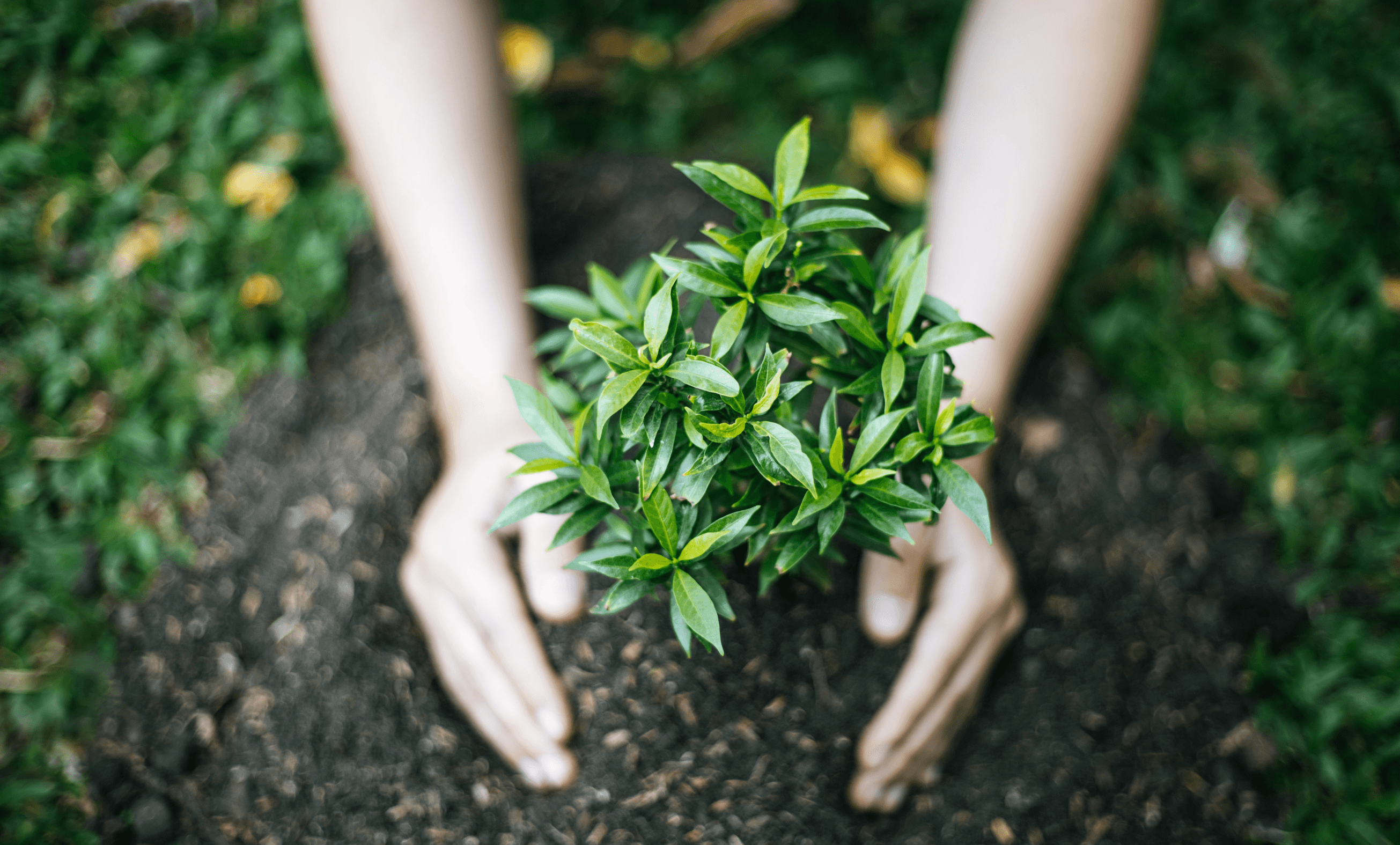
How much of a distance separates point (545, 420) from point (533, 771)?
0.91m

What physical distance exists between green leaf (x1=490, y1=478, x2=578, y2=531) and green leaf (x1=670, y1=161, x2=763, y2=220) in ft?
1.60

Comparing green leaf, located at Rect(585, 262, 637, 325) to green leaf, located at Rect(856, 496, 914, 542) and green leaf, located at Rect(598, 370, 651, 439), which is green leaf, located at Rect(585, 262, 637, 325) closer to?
green leaf, located at Rect(598, 370, 651, 439)

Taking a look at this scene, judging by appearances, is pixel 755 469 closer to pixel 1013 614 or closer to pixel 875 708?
pixel 875 708

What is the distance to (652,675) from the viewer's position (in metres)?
1.79

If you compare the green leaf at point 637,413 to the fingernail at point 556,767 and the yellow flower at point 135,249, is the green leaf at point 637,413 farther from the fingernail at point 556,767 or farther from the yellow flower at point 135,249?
the yellow flower at point 135,249

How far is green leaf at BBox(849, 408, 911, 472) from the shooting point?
122 cm

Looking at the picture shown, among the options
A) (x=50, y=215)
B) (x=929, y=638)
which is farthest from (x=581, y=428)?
(x=50, y=215)

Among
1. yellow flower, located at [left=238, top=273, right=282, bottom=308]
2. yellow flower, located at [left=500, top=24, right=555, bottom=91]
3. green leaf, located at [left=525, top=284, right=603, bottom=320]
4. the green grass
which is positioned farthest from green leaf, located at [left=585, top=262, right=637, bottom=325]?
yellow flower, located at [left=500, top=24, right=555, bottom=91]

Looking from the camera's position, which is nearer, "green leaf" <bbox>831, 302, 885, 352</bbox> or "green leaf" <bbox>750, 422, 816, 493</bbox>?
A: "green leaf" <bbox>750, 422, 816, 493</bbox>

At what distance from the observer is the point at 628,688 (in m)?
1.80

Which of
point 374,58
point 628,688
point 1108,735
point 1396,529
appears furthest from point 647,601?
point 1396,529

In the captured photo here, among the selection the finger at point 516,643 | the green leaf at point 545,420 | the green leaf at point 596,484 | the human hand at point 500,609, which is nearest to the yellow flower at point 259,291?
the human hand at point 500,609

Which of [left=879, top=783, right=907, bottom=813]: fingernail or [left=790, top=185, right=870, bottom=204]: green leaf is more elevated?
[left=790, top=185, right=870, bottom=204]: green leaf

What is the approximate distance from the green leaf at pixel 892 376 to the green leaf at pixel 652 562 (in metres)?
0.41
